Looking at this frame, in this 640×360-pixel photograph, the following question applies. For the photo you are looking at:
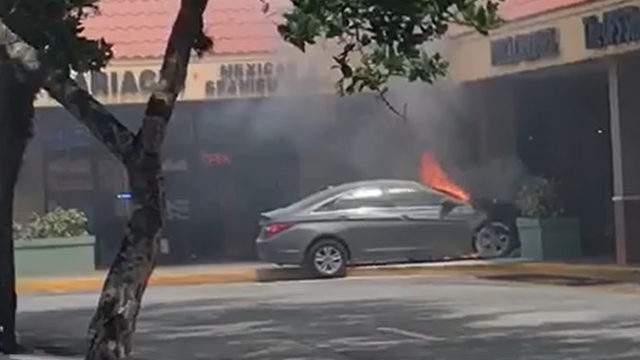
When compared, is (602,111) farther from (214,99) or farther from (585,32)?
(214,99)

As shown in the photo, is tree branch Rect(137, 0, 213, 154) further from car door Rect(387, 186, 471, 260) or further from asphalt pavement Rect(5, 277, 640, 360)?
car door Rect(387, 186, 471, 260)

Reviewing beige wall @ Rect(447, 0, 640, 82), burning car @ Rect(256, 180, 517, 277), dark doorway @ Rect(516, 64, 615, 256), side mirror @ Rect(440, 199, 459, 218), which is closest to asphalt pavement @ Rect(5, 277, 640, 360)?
burning car @ Rect(256, 180, 517, 277)

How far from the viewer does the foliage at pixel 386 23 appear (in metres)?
9.26

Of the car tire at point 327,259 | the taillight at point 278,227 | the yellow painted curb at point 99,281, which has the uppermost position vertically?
the taillight at point 278,227

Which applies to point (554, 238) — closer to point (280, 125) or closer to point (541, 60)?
point (541, 60)

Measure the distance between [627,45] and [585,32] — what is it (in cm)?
122

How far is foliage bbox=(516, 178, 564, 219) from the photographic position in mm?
25234

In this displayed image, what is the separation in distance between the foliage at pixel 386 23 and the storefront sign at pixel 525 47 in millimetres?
13259

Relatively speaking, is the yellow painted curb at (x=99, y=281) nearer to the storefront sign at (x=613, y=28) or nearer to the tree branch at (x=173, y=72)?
the storefront sign at (x=613, y=28)

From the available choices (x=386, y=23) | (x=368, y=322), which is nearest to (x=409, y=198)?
(x=368, y=322)

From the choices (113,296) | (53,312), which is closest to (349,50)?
(113,296)

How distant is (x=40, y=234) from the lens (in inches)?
1036

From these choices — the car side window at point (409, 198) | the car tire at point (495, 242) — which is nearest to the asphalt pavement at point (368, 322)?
the car side window at point (409, 198)

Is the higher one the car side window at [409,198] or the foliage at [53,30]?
the foliage at [53,30]
